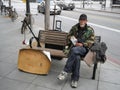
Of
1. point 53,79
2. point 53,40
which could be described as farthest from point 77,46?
point 53,40

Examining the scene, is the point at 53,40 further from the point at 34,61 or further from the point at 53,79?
the point at 53,79

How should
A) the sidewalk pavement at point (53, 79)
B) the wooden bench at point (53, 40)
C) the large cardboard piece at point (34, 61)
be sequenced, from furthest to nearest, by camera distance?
the wooden bench at point (53, 40), the large cardboard piece at point (34, 61), the sidewalk pavement at point (53, 79)

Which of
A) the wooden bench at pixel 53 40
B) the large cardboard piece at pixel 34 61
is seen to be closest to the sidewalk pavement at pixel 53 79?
the large cardboard piece at pixel 34 61

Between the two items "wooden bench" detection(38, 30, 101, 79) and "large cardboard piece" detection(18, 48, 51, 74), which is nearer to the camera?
"large cardboard piece" detection(18, 48, 51, 74)

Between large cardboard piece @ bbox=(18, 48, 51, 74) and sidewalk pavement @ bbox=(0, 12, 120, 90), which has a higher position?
large cardboard piece @ bbox=(18, 48, 51, 74)

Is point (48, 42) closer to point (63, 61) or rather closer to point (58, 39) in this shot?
point (58, 39)

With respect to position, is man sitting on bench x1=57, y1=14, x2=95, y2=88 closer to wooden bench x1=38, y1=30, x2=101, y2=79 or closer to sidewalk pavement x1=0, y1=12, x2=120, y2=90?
sidewalk pavement x1=0, y1=12, x2=120, y2=90

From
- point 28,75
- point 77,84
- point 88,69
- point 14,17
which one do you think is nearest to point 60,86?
point 77,84

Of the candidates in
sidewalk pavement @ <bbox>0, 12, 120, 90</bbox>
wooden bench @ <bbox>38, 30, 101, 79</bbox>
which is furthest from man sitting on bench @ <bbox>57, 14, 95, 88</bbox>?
wooden bench @ <bbox>38, 30, 101, 79</bbox>

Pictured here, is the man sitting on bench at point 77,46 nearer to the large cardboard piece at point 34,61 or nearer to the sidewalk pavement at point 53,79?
the sidewalk pavement at point 53,79

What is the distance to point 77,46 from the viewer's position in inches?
197

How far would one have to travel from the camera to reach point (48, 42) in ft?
19.4

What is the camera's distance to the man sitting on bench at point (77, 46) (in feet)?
15.5

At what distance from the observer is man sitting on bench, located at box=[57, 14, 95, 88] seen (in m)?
4.73
